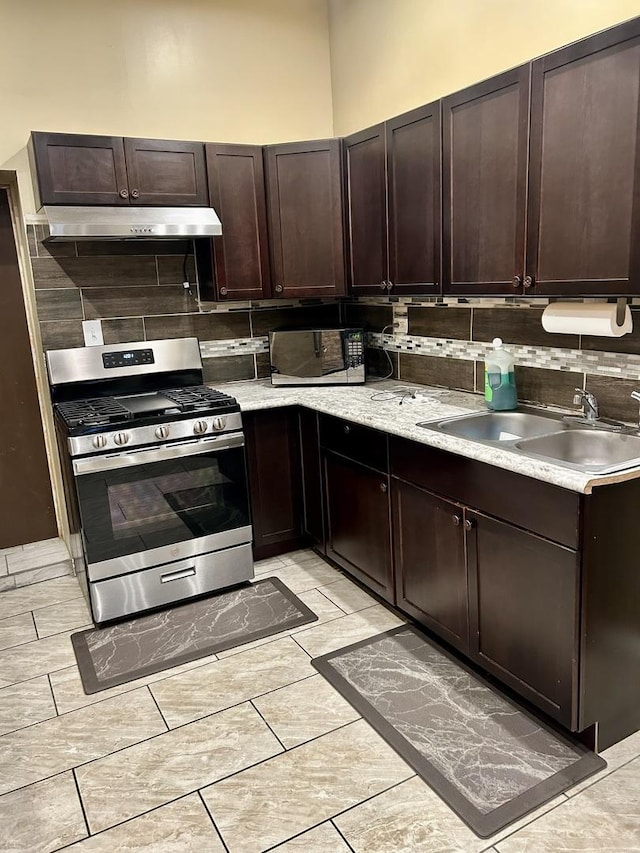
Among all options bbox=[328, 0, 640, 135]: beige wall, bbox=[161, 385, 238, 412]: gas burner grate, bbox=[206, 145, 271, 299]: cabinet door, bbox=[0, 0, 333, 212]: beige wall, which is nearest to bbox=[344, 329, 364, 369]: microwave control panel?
bbox=[206, 145, 271, 299]: cabinet door

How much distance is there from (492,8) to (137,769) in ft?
10.2

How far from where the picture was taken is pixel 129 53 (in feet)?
10.8

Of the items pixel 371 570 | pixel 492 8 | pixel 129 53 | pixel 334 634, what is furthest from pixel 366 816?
pixel 129 53

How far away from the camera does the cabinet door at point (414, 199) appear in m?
2.69

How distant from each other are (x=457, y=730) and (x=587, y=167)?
1834mm

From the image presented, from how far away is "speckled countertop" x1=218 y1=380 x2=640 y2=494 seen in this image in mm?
1844

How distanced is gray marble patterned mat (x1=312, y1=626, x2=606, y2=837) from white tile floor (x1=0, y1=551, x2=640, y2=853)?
0.16 ft

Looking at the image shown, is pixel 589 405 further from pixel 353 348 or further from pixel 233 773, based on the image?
pixel 233 773

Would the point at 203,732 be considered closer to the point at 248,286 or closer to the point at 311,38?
the point at 248,286

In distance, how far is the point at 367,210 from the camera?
3162mm

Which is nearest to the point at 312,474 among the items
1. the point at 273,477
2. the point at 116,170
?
the point at 273,477

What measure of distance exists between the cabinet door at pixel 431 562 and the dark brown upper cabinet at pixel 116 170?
1.78 m

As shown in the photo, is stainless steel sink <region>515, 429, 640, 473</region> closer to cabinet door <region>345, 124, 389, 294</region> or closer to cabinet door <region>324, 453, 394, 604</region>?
cabinet door <region>324, 453, 394, 604</region>

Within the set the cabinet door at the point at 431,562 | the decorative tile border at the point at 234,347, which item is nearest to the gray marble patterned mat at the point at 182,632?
the cabinet door at the point at 431,562
